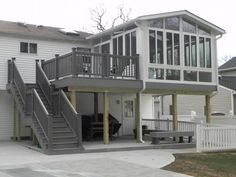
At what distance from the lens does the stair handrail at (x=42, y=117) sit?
1675 centimetres

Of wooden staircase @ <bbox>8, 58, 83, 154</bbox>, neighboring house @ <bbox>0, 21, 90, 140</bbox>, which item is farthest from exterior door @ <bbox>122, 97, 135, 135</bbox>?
wooden staircase @ <bbox>8, 58, 83, 154</bbox>

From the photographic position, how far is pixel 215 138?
61.0 feet

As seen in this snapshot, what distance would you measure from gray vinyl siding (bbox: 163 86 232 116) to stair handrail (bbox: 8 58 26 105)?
18.0 meters

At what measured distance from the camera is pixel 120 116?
2609cm

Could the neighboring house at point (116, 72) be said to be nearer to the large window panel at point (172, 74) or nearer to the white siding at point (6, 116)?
the large window panel at point (172, 74)

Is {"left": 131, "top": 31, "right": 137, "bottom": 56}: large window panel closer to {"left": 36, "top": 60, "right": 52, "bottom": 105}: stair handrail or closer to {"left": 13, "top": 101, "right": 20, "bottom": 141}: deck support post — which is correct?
{"left": 36, "top": 60, "right": 52, "bottom": 105}: stair handrail

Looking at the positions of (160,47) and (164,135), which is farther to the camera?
(160,47)

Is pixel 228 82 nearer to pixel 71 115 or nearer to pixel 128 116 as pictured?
pixel 128 116

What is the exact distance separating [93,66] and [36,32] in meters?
6.06

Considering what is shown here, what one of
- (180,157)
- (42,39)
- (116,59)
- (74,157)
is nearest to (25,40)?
(42,39)

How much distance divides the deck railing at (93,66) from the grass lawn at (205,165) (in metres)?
5.02

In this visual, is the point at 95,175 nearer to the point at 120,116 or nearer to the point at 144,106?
the point at 120,116

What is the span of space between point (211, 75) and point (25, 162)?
1171 cm

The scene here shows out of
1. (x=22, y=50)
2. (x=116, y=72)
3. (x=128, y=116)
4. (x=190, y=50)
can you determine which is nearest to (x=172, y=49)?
(x=190, y=50)
